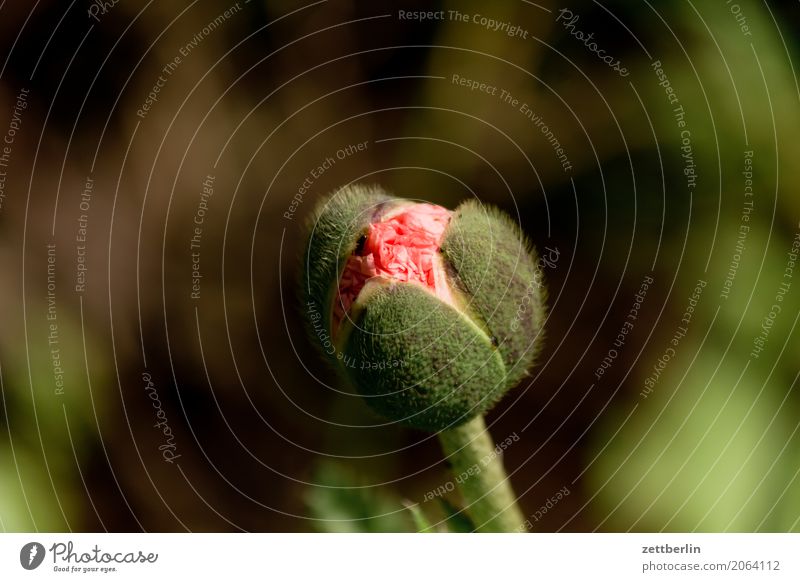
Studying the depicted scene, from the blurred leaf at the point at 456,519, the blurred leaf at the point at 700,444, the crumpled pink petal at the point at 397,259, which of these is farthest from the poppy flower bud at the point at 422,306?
the blurred leaf at the point at 700,444

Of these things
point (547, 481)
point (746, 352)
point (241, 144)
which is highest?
point (241, 144)

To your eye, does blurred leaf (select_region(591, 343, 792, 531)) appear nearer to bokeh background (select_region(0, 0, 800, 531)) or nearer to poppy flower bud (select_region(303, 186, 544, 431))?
bokeh background (select_region(0, 0, 800, 531))

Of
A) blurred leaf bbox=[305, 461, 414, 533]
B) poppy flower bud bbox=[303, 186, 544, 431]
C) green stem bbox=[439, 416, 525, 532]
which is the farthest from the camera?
blurred leaf bbox=[305, 461, 414, 533]

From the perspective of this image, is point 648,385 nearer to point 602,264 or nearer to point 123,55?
point 602,264

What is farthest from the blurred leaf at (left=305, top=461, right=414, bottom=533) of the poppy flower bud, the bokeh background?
the poppy flower bud

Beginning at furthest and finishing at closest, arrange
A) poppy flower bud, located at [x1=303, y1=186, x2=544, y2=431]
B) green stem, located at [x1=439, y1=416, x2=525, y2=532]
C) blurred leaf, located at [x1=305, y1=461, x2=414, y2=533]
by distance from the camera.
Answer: blurred leaf, located at [x1=305, y1=461, x2=414, y2=533] → green stem, located at [x1=439, y1=416, x2=525, y2=532] → poppy flower bud, located at [x1=303, y1=186, x2=544, y2=431]

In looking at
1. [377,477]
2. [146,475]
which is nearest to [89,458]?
[146,475]
